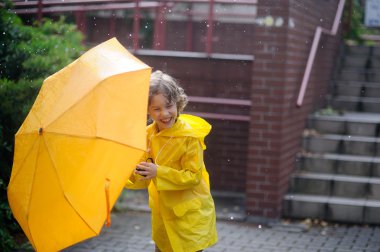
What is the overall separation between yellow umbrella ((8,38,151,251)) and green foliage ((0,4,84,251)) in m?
2.20

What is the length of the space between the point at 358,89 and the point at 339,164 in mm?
2051

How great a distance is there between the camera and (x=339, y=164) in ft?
27.4

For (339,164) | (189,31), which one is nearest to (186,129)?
(339,164)

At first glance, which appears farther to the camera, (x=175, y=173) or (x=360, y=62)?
(x=360, y=62)

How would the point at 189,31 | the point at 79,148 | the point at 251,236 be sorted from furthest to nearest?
the point at 189,31, the point at 251,236, the point at 79,148

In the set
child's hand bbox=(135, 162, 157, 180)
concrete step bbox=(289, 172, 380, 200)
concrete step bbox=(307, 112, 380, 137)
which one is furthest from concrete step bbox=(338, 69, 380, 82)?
Result: child's hand bbox=(135, 162, 157, 180)

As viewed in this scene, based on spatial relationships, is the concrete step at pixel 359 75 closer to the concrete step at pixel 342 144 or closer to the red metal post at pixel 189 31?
the concrete step at pixel 342 144

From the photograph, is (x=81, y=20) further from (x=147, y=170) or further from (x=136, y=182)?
(x=147, y=170)

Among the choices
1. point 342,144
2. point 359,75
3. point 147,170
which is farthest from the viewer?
point 359,75

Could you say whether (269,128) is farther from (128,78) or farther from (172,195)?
(128,78)

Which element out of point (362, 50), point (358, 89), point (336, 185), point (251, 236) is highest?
point (362, 50)

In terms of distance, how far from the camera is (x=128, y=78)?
151 inches

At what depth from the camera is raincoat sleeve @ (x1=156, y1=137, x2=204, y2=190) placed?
13.5 ft

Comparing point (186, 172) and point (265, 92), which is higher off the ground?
point (265, 92)
